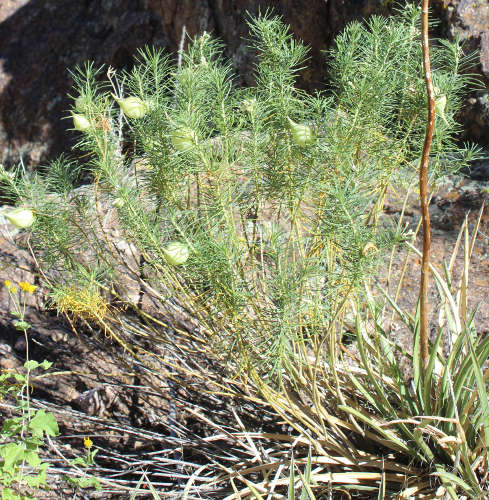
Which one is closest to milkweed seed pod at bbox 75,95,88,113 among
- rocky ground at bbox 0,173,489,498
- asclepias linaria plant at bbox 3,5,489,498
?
asclepias linaria plant at bbox 3,5,489,498

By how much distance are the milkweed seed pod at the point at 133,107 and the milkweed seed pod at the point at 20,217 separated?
37 centimetres

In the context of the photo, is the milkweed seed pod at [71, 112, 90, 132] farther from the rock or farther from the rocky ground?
the rock

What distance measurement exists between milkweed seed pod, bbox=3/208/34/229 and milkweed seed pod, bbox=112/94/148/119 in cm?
37

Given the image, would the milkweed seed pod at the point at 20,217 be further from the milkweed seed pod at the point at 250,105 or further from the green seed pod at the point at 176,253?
the milkweed seed pod at the point at 250,105

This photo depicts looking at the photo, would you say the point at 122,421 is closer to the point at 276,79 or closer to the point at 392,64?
the point at 276,79

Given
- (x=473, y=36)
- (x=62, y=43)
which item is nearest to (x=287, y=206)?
(x=473, y=36)

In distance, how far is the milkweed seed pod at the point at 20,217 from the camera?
56.3 inches

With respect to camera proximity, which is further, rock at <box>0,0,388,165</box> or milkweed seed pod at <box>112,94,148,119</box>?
rock at <box>0,0,388,165</box>

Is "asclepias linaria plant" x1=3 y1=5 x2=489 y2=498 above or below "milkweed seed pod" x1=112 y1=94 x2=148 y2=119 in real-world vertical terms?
below

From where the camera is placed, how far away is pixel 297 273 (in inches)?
56.4

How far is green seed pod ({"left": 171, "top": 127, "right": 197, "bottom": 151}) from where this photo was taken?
1.33 m

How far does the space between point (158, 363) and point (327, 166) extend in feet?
3.60

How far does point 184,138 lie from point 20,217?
19.1 inches

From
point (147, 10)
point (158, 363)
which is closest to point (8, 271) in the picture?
point (158, 363)
